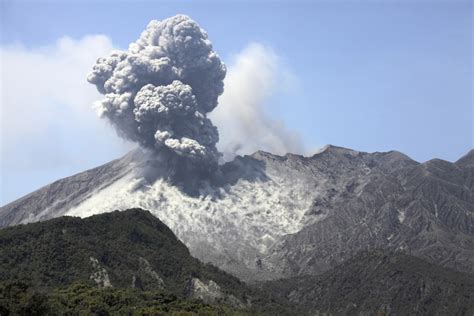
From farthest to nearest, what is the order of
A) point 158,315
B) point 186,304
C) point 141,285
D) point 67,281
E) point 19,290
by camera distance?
1. point 141,285
2. point 67,281
3. point 186,304
4. point 158,315
5. point 19,290

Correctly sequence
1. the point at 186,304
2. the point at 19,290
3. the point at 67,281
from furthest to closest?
1. the point at 67,281
2. the point at 186,304
3. the point at 19,290

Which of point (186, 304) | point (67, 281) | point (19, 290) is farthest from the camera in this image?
point (67, 281)

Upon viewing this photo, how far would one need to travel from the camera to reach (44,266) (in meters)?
187

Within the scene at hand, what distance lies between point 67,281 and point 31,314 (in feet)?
214

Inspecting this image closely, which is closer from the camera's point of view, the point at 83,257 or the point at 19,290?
the point at 19,290

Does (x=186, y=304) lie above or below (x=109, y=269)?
below

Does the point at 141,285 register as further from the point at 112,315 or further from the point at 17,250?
the point at 112,315

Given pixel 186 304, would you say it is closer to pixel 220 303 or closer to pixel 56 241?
pixel 220 303

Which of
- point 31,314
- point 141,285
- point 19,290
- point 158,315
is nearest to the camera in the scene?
point 31,314

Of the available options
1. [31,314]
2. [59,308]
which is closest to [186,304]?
[59,308]

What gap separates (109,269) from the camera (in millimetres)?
194125

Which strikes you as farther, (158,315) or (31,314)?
(158,315)

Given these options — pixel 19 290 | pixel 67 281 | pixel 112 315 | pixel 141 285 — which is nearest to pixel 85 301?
pixel 112 315

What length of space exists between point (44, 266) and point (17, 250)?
339 inches
